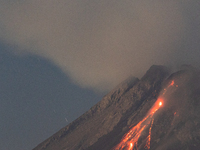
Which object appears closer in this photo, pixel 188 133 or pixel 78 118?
pixel 188 133

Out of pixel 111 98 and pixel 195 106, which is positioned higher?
pixel 111 98

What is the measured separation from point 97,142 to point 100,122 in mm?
22982

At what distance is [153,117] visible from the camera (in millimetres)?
89500

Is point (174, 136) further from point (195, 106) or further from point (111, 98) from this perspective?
point (111, 98)

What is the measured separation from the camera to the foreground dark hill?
71.1 m

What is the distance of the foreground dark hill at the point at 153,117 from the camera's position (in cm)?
7112

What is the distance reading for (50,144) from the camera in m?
142

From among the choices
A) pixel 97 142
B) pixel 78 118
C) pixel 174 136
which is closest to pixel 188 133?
pixel 174 136

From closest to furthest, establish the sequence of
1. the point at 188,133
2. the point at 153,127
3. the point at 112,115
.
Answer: the point at 188,133 < the point at 153,127 < the point at 112,115

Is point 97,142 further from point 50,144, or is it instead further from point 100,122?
point 50,144

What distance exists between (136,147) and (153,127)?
45.2ft

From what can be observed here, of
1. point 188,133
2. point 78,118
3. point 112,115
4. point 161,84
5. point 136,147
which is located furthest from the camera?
point 78,118

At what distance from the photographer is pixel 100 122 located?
125m

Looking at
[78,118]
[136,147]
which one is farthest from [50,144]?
[136,147]
